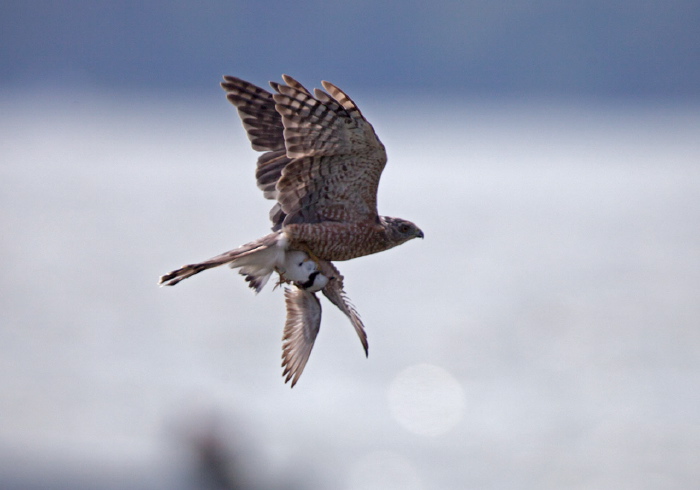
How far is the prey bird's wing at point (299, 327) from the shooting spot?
30.1 ft

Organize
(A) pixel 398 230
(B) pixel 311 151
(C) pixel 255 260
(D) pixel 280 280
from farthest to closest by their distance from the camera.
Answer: (A) pixel 398 230
(D) pixel 280 280
(C) pixel 255 260
(B) pixel 311 151

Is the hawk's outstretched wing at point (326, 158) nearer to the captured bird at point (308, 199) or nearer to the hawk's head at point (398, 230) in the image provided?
the captured bird at point (308, 199)

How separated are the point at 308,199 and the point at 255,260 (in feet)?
2.47

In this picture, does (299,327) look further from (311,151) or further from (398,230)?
(311,151)

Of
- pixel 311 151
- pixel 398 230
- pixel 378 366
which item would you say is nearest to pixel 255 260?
pixel 311 151

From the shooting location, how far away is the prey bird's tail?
8047mm

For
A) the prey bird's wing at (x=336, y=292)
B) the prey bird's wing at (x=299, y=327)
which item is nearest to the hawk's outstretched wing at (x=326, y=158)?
the prey bird's wing at (x=336, y=292)

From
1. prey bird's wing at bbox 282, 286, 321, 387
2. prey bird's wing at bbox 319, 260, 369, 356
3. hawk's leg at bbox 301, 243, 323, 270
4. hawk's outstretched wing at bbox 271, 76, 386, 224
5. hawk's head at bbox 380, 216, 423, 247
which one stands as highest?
hawk's outstretched wing at bbox 271, 76, 386, 224

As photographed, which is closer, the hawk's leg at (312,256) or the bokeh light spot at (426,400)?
the hawk's leg at (312,256)

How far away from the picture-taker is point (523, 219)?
253 ft

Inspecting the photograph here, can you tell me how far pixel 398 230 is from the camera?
30.5ft

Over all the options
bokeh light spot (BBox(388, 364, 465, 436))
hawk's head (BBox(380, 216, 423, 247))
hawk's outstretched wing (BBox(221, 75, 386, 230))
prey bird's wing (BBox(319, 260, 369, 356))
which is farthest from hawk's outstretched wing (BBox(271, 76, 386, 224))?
bokeh light spot (BBox(388, 364, 465, 436))

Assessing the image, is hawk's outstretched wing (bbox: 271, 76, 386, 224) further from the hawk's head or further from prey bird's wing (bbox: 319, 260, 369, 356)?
prey bird's wing (bbox: 319, 260, 369, 356)

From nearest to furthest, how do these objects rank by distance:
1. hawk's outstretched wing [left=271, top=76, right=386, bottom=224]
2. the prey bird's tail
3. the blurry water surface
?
the prey bird's tail < hawk's outstretched wing [left=271, top=76, right=386, bottom=224] < the blurry water surface
